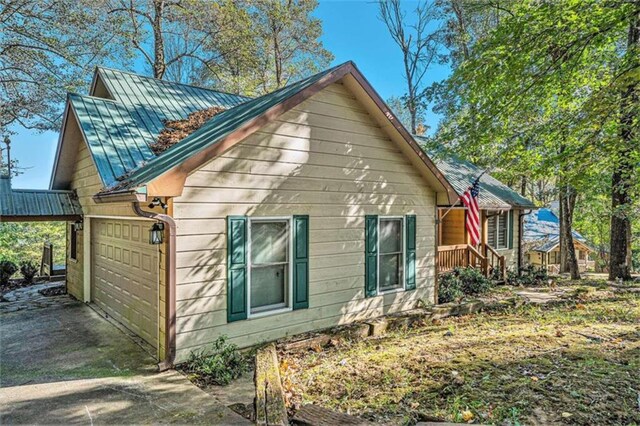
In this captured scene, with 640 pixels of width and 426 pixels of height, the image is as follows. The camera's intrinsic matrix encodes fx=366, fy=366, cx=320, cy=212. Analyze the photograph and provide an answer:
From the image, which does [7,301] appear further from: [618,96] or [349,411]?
[618,96]

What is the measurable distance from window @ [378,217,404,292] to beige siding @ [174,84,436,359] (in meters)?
0.23

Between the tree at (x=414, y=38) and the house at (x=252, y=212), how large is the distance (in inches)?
596

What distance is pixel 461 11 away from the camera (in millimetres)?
17844

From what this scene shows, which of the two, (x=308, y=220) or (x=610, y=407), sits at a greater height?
(x=308, y=220)

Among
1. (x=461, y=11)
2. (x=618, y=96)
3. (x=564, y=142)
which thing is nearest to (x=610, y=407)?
(x=618, y=96)

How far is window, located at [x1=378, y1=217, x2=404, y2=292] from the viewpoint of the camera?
752 centimetres

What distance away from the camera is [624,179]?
10867 millimetres

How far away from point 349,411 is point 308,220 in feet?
10.6

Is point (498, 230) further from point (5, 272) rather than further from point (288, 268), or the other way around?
point (5, 272)

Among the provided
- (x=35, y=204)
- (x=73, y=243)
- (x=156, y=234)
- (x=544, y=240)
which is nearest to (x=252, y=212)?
(x=156, y=234)

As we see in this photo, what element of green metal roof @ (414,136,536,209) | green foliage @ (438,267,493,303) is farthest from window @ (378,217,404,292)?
green metal roof @ (414,136,536,209)

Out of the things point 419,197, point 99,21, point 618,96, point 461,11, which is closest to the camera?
point 618,96

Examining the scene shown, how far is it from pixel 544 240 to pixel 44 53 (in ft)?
88.5

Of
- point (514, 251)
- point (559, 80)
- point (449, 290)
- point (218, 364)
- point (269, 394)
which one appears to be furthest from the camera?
point (514, 251)
